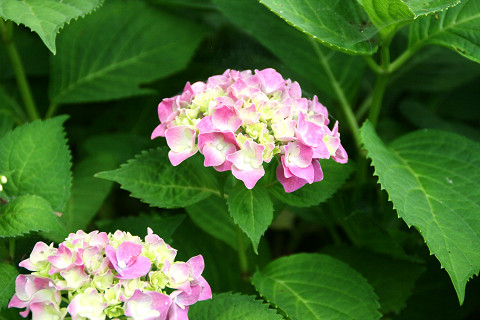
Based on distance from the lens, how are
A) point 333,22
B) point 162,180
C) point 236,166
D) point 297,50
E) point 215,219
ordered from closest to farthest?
point 236,166 < point 162,180 < point 333,22 < point 215,219 < point 297,50

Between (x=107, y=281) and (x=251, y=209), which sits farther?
(x=251, y=209)

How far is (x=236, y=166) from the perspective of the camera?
1085 mm

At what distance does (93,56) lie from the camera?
189 cm

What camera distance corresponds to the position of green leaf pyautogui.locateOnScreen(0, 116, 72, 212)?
1320 millimetres

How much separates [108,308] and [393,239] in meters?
0.81

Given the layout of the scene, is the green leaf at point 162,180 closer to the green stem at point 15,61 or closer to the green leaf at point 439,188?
the green leaf at point 439,188

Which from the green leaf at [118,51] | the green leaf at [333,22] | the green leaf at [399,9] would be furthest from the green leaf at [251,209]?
the green leaf at [118,51]

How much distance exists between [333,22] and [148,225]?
0.64 meters

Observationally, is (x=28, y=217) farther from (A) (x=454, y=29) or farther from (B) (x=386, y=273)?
(A) (x=454, y=29)

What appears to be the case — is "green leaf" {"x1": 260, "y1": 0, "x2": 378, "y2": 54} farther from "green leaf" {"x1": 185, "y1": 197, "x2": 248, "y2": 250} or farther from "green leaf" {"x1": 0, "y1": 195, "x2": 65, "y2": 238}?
"green leaf" {"x1": 0, "y1": 195, "x2": 65, "y2": 238}

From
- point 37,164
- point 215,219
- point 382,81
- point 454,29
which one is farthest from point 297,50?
point 37,164

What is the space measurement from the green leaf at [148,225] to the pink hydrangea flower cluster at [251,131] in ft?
0.72

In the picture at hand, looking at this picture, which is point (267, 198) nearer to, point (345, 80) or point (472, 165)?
point (472, 165)

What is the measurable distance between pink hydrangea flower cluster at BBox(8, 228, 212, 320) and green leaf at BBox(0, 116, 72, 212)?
0.99 ft
